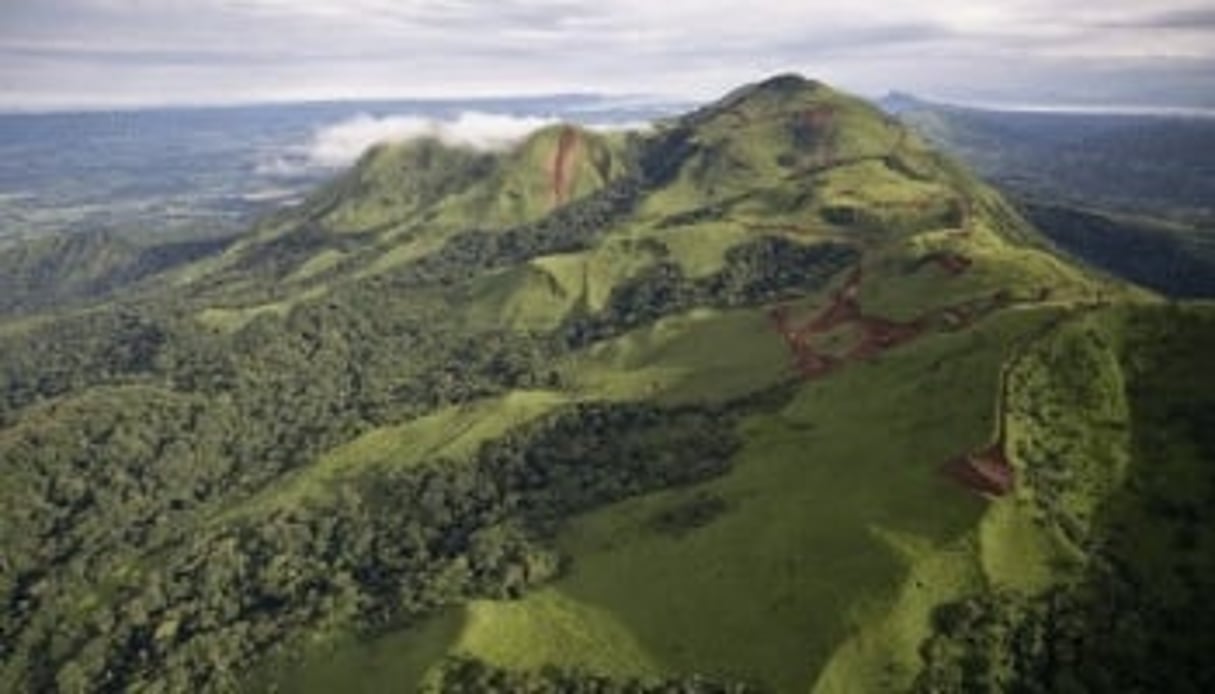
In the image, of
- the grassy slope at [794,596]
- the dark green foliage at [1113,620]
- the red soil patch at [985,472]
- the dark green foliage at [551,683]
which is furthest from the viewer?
the red soil patch at [985,472]

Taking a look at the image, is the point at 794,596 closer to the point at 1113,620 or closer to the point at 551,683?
the point at 551,683

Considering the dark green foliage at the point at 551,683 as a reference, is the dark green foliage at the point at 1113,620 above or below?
above

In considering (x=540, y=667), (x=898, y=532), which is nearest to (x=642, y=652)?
(x=540, y=667)

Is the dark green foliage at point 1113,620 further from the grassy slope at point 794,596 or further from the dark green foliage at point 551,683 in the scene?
the dark green foliage at point 551,683

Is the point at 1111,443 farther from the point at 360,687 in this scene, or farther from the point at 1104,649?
the point at 360,687

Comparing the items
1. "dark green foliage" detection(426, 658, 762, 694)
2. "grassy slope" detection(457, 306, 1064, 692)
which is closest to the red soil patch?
"grassy slope" detection(457, 306, 1064, 692)

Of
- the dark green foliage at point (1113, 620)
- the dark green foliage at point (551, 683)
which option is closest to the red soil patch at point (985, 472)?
the dark green foliage at point (1113, 620)

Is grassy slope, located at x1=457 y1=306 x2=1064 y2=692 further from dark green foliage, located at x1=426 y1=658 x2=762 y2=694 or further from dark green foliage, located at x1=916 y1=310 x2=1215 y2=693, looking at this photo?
dark green foliage, located at x1=916 y1=310 x2=1215 y2=693
